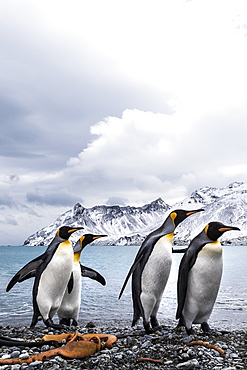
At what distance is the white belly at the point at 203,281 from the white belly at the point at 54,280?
213 cm

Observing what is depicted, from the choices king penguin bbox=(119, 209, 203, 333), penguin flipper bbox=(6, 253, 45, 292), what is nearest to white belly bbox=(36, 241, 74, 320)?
penguin flipper bbox=(6, 253, 45, 292)

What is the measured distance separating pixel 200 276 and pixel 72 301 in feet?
9.00

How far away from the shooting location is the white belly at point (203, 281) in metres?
5.98

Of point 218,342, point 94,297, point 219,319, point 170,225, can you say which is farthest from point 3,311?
point 218,342

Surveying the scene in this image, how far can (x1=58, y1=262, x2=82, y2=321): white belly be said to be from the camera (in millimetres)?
7561

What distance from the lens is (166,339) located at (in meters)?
5.44

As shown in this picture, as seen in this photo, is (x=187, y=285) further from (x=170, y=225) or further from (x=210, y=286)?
(x=170, y=225)

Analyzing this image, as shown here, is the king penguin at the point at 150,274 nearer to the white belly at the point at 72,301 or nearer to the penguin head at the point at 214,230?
the penguin head at the point at 214,230

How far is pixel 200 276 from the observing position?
19.6ft

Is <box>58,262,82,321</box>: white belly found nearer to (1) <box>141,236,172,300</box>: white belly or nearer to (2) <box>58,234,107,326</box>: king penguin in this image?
(2) <box>58,234,107,326</box>: king penguin

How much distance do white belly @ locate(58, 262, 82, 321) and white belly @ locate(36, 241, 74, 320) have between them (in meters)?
0.50

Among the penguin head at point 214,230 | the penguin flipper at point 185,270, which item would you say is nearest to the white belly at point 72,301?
the penguin flipper at point 185,270

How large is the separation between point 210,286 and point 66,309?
116 inches

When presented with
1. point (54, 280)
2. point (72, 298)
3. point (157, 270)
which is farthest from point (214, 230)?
point (72, 298)
